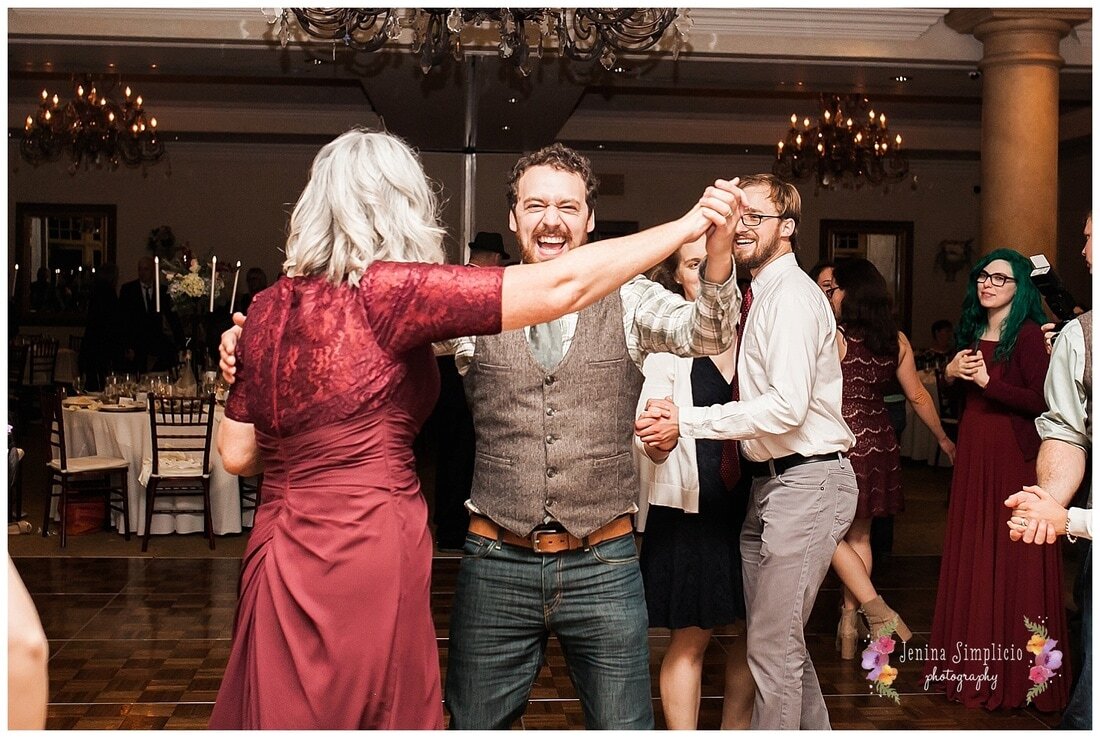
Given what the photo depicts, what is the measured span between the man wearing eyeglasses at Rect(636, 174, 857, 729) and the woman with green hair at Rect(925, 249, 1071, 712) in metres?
1.15

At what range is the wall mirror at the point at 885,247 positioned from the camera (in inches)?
593

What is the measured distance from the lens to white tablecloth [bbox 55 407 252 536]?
6.73m

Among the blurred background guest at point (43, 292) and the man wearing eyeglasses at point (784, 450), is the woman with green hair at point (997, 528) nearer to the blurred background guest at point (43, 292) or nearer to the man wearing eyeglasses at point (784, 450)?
the man wearing eyeglasses at point (784, 450)

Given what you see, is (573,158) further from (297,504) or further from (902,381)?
(902,381)

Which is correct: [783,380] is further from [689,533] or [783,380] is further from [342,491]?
[342,491]

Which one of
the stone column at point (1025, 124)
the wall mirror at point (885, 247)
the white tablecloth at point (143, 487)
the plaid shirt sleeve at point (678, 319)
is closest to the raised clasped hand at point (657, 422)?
the plaid shirt sleeve at point (678, 319)

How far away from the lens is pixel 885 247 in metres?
15.2

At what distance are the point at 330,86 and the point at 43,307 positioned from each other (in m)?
5.63

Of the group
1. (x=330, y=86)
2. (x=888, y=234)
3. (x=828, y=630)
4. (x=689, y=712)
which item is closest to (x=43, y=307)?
(x=330, y=86)

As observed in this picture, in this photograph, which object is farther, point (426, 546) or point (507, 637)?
point (507, 637)

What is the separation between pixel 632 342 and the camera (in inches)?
88.0

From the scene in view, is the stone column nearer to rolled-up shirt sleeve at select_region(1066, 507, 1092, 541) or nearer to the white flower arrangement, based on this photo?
the white flower arrangement

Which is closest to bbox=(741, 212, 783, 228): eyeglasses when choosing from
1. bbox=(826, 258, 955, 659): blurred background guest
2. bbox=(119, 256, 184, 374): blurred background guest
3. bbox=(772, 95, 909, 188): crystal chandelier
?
bbox=(826, 258, 955, 659): blurred background guest

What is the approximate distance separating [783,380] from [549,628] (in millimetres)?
871
